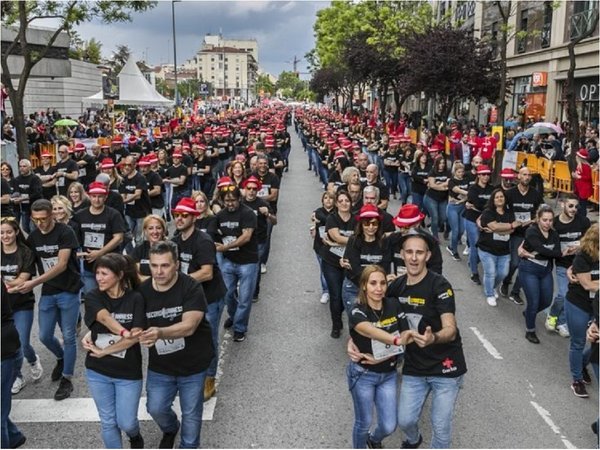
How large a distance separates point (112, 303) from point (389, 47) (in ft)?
106

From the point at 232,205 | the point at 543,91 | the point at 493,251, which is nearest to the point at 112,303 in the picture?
the point at 232,205

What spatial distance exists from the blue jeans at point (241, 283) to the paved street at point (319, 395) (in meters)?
0.26

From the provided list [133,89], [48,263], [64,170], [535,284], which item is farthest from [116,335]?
[133,89]

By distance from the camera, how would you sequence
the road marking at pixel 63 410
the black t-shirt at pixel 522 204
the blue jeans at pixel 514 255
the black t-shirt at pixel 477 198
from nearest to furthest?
1. the road marking at pixel 63 410
2. the black t-shirt at pixel 522 204
3. the blue jeans at pixel 514 255
4. the black t-shirt at pixel 477 198

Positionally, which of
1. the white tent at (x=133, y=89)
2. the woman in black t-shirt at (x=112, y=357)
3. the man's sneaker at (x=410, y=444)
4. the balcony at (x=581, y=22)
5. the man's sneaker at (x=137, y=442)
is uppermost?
the balcony at (x=581, y=22)

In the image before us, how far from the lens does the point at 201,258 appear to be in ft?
18.6

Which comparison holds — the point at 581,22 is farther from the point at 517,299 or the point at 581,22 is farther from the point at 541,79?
the point at 517,299

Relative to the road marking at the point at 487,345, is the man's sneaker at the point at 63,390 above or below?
above

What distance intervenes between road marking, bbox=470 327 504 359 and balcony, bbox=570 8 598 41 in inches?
754

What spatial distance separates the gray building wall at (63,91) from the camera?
41.5 m

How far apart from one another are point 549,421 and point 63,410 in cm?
416

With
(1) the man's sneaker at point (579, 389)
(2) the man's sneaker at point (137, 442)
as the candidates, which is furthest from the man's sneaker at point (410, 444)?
(1) the man's sneaker at point (579, 389)

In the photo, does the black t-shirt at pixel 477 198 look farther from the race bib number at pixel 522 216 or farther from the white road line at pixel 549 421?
the white road line at pixel 549 421

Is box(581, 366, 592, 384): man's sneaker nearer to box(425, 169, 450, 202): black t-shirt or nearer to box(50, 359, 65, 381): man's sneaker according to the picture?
box(50, 359, 65, 381): man's sneaker
